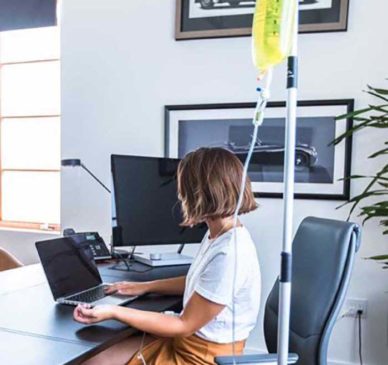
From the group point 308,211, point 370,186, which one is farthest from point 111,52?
point 370,186

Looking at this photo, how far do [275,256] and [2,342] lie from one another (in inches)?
66.7

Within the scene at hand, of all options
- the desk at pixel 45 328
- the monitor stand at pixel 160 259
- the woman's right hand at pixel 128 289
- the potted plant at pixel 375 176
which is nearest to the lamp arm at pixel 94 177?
the monitor stand at pixel 160 259

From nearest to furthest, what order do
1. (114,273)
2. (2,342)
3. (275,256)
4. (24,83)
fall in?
(2,342), (114,273), (275,256), (24,83)

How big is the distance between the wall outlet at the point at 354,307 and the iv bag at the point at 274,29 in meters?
1.79

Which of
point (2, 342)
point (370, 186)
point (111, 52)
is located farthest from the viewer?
point (111, 52)

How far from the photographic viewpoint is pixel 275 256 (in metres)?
2.66

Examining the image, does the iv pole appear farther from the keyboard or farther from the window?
the window

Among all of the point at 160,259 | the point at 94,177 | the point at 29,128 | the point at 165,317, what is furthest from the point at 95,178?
the point at 165,317

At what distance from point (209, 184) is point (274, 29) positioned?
540 millimetres

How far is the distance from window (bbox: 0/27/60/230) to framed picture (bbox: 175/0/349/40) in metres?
1.25

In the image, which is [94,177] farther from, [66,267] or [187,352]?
[187,352]

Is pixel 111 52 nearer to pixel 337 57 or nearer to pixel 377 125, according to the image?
pixel 337 57

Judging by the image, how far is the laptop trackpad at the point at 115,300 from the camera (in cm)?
165

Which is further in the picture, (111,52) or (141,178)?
(111,52)
